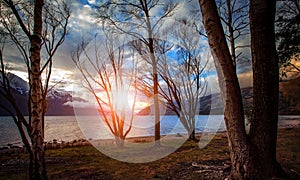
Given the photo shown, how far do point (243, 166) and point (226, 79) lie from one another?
4.99ft

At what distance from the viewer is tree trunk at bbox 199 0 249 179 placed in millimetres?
2873

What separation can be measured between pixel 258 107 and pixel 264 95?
0.75 feet

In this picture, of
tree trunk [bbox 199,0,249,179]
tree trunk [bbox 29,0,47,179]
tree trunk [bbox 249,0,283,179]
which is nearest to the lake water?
tree trunk [bbox 29,0,47,179]

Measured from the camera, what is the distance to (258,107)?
2.91 meters

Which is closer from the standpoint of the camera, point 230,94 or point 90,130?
point 230,94

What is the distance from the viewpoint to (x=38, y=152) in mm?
4055

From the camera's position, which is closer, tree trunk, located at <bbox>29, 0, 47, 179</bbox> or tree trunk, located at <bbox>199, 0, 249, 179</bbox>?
tree trunk, located at <bbox>199, 0, 249, 179</bbox>

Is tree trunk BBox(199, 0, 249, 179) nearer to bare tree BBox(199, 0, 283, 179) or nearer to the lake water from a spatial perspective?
bare tree BBox(199, 0, 283, 179)

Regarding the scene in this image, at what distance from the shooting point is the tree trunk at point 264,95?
111 inches

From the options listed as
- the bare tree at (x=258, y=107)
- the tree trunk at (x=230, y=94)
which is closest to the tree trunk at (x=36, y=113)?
the tree trunk at (x=230, y=94)

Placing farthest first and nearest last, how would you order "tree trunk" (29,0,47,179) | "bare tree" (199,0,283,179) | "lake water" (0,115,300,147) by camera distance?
"lake water" (0,115,300,147), "tree trunk" (29,0,47,179), "bare tree" (199,0,283,179)

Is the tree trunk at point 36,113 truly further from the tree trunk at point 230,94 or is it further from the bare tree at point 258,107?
the bare tree at point 258,107

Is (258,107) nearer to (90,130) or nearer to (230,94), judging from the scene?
(230,94)

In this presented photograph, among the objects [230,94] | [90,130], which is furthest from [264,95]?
[90,130]
